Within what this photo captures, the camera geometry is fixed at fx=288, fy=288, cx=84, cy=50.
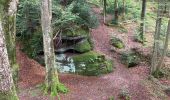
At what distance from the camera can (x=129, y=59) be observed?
19.9 metres

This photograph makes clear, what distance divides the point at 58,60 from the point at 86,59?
169cm

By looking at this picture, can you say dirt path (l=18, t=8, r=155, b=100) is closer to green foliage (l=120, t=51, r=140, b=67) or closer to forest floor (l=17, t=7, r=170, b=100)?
forest floor (l=17, t=7, r=170, b=100)

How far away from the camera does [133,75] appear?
1842 cm

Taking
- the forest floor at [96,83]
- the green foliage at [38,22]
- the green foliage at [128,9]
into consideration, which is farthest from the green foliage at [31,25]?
the green foliage at [128,9]

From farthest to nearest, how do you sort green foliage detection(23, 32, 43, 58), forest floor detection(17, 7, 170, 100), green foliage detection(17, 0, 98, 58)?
green foliage detection(23, 32, 43, 58)
green foliage detection(17, 0, 98, 58)
forest floor detection(17, 7, 170, 100)

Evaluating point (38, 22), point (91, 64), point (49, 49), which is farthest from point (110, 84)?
point (38, 22)

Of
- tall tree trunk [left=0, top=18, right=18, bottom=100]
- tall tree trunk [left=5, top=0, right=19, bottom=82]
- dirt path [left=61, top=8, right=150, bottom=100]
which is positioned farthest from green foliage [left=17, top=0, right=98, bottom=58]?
tall tree trunk [left=0, top=18, right=18, bottom=100]

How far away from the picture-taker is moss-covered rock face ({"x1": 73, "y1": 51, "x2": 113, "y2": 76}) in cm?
1723

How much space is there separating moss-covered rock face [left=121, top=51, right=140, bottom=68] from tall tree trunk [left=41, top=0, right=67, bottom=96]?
6.67m

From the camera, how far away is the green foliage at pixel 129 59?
19812 millimetres

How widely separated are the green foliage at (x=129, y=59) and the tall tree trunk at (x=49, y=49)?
668cm

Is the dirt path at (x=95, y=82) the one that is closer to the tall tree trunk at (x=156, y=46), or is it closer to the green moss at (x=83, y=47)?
the tall tree trunk at (x=156, y=46)

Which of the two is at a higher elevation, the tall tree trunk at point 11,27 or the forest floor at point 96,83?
the tall tree trunk at point 11,27

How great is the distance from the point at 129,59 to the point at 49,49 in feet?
26.7
